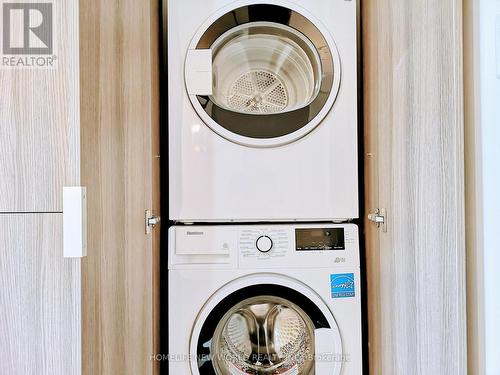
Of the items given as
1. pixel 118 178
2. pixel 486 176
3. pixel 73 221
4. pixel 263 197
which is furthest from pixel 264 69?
pixel 73 221

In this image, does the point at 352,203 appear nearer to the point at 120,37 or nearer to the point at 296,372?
the point at 296,372

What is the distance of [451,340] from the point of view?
0.96 metres

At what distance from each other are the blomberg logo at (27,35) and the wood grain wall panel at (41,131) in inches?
0.5

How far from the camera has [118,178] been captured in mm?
1087

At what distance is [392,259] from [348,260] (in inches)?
10.3

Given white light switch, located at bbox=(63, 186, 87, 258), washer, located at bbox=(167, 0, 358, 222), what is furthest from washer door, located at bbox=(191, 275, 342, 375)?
white light switch, located at bbox=(63, 186, 87, 258)

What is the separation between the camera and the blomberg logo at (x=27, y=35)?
2.52ft

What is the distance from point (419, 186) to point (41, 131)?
34.9 inches

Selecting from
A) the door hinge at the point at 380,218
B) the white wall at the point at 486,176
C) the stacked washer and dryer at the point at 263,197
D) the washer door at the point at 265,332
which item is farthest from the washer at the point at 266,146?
the white wall at the point at 486,176

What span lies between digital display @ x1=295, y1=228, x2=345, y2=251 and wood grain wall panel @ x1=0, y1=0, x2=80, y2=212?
0.93m

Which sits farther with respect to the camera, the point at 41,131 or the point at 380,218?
the point at 380,218

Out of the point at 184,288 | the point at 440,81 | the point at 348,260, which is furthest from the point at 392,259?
the point at 184,288

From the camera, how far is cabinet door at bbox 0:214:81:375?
780mm

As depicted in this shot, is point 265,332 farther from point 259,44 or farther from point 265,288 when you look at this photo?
point 259,44
